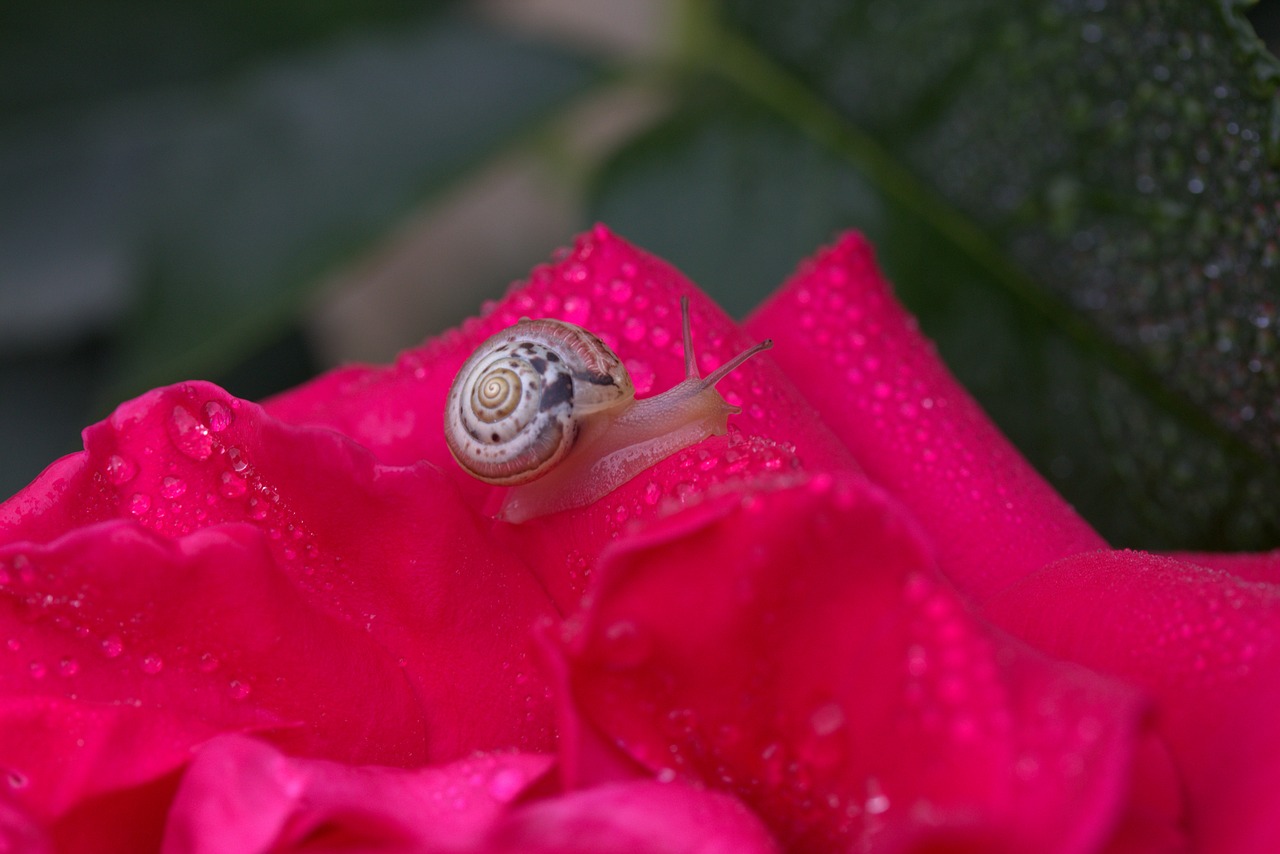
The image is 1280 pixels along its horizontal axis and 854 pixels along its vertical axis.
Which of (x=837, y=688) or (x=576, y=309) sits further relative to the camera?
(x=576, y=309)

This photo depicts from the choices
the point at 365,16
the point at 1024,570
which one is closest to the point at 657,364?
the point at 1024,570

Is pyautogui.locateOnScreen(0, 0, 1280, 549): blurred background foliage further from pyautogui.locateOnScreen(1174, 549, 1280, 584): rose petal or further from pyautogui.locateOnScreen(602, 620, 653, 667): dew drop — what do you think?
pyautogui.locateOnScreen(602, 620, 653, 667): dew drop

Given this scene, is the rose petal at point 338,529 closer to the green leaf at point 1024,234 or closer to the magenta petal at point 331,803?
the magenta petal at point 331,803

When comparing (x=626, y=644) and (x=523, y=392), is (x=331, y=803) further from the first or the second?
(x=523, y=392)

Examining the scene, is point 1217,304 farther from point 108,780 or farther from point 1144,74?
point 108,780

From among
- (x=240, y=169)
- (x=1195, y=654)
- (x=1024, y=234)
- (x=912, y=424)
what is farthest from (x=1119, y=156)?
(x=240, y=169)

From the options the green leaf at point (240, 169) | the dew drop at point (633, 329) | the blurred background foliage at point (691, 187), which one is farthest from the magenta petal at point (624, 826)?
the green leaf at point (240, 169)
